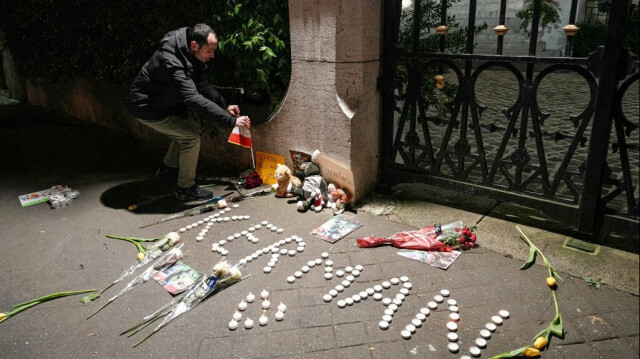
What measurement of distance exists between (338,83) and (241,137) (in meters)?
1.25

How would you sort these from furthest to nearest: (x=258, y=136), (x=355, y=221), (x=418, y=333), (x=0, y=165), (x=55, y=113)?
1. (x=55, y=113)
2. (x=0, y=165)
3. (x=258, y=136)
4. (x=355, y=221)
5. (x=418, y=333)

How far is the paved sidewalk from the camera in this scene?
2861 millimetres

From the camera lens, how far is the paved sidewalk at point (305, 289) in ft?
9.39

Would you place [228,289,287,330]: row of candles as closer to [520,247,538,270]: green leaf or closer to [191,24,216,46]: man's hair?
[520,247,538,270]: green leaf

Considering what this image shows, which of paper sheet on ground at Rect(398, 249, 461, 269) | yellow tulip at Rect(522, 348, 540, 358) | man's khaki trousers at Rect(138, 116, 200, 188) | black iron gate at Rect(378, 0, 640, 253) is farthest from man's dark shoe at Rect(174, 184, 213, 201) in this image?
yellow tulip at Rect(522, 348, 540, 358)

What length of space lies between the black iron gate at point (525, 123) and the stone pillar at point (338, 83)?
20 cm

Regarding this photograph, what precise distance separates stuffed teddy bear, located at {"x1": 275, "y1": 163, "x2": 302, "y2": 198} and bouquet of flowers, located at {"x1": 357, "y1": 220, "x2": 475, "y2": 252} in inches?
49.5

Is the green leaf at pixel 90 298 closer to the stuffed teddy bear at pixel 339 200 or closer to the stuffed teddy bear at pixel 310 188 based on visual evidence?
the stuffed teddy bear at pixel 310 188

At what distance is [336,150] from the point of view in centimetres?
466

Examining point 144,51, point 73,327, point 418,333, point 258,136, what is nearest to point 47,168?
point 144,51

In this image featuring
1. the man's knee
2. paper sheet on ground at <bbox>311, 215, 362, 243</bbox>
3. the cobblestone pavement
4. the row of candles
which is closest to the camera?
the row of candles

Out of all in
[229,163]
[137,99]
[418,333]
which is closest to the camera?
[418,333]

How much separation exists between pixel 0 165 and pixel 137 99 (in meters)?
3.17

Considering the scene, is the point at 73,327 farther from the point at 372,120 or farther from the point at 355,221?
the point at 372,120
